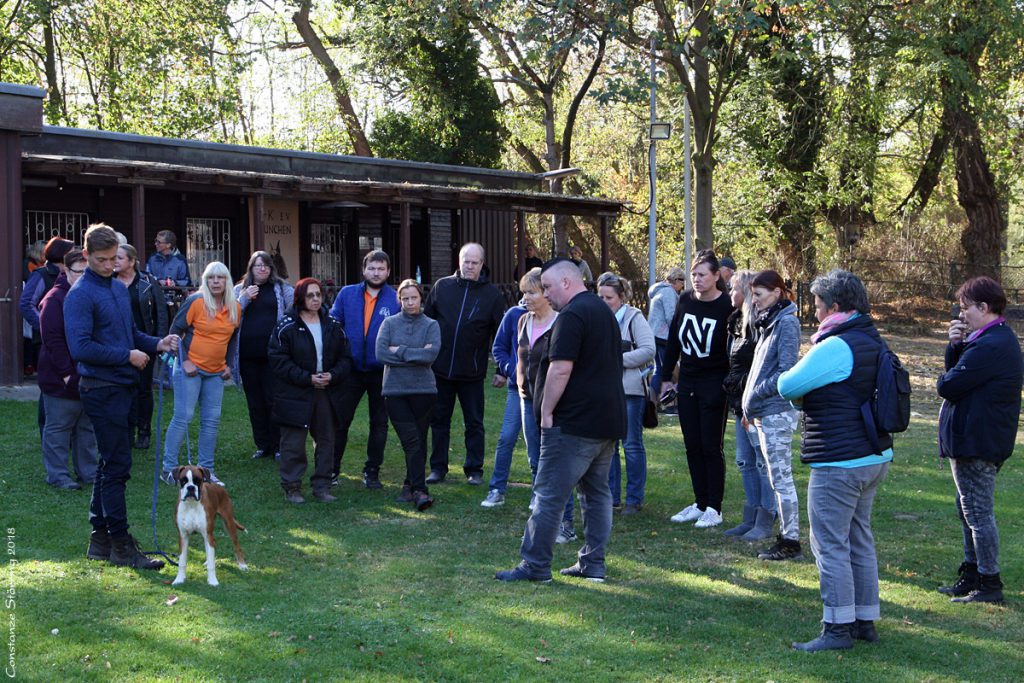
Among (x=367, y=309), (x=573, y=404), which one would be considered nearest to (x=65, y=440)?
(x=367, y=309)

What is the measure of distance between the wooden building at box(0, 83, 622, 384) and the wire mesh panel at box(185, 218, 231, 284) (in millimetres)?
21

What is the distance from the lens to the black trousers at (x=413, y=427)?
25.8 ft

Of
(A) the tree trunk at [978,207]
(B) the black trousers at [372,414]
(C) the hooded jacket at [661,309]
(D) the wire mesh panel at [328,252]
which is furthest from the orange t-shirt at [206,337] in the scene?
(A) the tree trunk at [978,207]

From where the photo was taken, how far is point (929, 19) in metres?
22.1

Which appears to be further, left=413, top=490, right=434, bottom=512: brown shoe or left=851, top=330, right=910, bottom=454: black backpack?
left=413, top=490, right=434, bottom=512: brown shoe

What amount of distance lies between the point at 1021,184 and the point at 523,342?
98.9ft

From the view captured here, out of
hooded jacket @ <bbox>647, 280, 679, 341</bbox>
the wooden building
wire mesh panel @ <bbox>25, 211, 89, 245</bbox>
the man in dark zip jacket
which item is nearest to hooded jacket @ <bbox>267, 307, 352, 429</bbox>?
the man in dark zip jacket

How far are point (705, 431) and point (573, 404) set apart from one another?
1843mm

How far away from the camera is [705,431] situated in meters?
7.32

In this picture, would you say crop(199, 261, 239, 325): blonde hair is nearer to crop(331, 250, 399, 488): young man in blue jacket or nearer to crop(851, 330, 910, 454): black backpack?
crop(331, 250, 399, 488): young man in blue jacket

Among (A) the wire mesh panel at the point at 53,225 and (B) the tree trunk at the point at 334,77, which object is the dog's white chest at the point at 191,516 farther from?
(B) the tree trunk at the point at 334,77

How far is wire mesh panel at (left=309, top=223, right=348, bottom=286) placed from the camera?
69.4 feet

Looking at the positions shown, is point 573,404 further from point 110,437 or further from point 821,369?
point 110,437

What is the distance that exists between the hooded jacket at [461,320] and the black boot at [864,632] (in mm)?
4220
